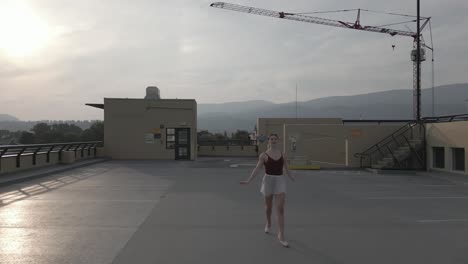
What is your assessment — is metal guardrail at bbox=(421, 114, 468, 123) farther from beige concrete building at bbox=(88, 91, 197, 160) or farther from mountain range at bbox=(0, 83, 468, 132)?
mountain range at bbox=(0, 83, 468, 132)

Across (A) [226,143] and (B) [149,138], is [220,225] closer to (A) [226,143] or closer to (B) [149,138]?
(B) [149,138]

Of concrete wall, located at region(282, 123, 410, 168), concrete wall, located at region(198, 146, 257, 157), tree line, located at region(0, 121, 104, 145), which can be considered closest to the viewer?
concrete wall, located at region(282, 123, 410, 168)

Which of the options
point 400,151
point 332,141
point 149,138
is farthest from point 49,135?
point 400,151

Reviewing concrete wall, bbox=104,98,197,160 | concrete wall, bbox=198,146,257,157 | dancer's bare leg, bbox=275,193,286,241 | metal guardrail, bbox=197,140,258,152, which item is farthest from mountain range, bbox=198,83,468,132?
dancer's bare leg, bbox=275,193,286,241

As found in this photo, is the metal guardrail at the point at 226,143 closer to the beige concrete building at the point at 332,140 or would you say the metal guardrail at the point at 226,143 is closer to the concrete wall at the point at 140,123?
the concrete wall at the point at 140,123

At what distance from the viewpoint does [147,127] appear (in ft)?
89.1

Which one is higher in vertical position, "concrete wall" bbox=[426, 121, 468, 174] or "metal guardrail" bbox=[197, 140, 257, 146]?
"concrete wall" bbox=[426, 121, 468, 174]

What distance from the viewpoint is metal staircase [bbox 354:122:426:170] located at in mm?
20703

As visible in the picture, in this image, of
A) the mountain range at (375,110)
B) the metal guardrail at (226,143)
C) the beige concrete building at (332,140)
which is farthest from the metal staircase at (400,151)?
the mountain range at (375,110)

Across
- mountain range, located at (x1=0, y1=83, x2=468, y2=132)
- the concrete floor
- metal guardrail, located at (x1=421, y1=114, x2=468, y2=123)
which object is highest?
mountain range, located at (x1=0, y1=83, x2=468, y2=132)

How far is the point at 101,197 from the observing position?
422 inches

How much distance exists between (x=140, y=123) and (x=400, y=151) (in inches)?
674

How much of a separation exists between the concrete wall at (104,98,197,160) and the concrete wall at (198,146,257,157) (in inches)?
275

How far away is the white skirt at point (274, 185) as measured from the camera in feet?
21.1
